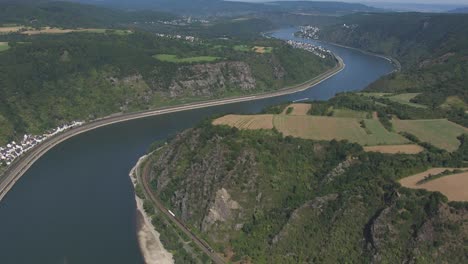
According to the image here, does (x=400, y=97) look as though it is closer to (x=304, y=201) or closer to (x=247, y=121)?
(x=247, y=121)

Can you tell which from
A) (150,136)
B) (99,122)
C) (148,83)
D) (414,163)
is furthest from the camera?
(148,83)

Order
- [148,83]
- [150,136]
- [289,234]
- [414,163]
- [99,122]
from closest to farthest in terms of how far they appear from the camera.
A: 1. [289,234]
2. [414,163]
3. [150,136]
4. [99,122]
5. [148,83]

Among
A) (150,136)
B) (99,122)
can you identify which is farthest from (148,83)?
(150,136)

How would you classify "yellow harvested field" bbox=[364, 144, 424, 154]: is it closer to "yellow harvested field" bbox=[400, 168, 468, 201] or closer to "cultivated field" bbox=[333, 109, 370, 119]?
"yellow harvested field" bbox=[400, 168, 468, 201]

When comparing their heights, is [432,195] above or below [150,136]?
above

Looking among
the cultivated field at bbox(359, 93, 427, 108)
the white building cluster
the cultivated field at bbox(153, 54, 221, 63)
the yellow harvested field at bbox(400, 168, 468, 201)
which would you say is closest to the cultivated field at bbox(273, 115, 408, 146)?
the yellow harvested field at bbox(400, 168, 468, 201)

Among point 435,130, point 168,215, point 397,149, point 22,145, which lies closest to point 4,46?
point 22,145

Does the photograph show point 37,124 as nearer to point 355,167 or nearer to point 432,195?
point 355,167
